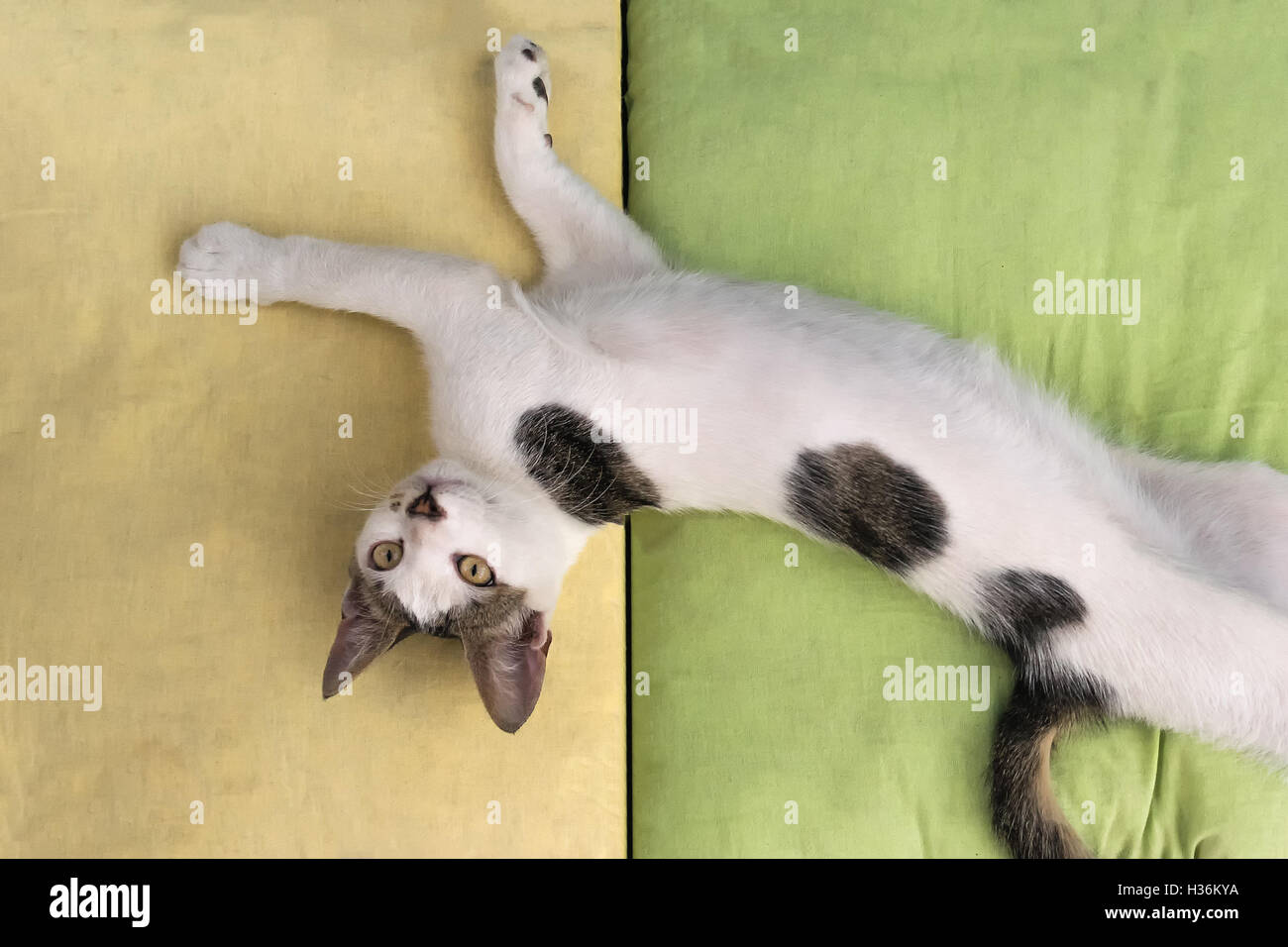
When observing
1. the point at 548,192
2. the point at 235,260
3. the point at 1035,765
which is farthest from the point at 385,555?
the point at 1035,765

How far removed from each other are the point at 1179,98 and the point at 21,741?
2591 millimetres

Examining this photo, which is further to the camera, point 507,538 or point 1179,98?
point 1179,98

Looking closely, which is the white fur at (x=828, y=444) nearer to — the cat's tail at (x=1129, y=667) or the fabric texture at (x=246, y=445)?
the cat's tail at (x=1129, y=667)

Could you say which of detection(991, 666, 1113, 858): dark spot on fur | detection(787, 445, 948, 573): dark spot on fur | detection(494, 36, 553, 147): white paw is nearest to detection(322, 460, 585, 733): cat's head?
detection(787, 445, 948, 573): dark spot on fur

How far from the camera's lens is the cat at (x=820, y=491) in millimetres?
1547

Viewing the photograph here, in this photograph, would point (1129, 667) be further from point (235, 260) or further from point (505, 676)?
point (235, 260)

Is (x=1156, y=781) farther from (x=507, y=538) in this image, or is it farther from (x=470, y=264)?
(x=470, y=264)

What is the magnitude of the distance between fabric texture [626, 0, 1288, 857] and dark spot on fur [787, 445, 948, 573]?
0.70 ft

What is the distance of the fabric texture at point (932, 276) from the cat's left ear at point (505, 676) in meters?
0.34

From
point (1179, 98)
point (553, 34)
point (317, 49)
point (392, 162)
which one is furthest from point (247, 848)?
point (1179, 98)

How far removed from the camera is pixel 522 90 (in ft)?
6.11

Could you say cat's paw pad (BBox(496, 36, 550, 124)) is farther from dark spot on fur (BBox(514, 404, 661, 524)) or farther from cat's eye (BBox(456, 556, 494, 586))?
cat's eye (BBox(456, 556, 494, 586))

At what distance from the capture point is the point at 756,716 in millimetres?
1805

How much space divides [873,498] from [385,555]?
83cm
